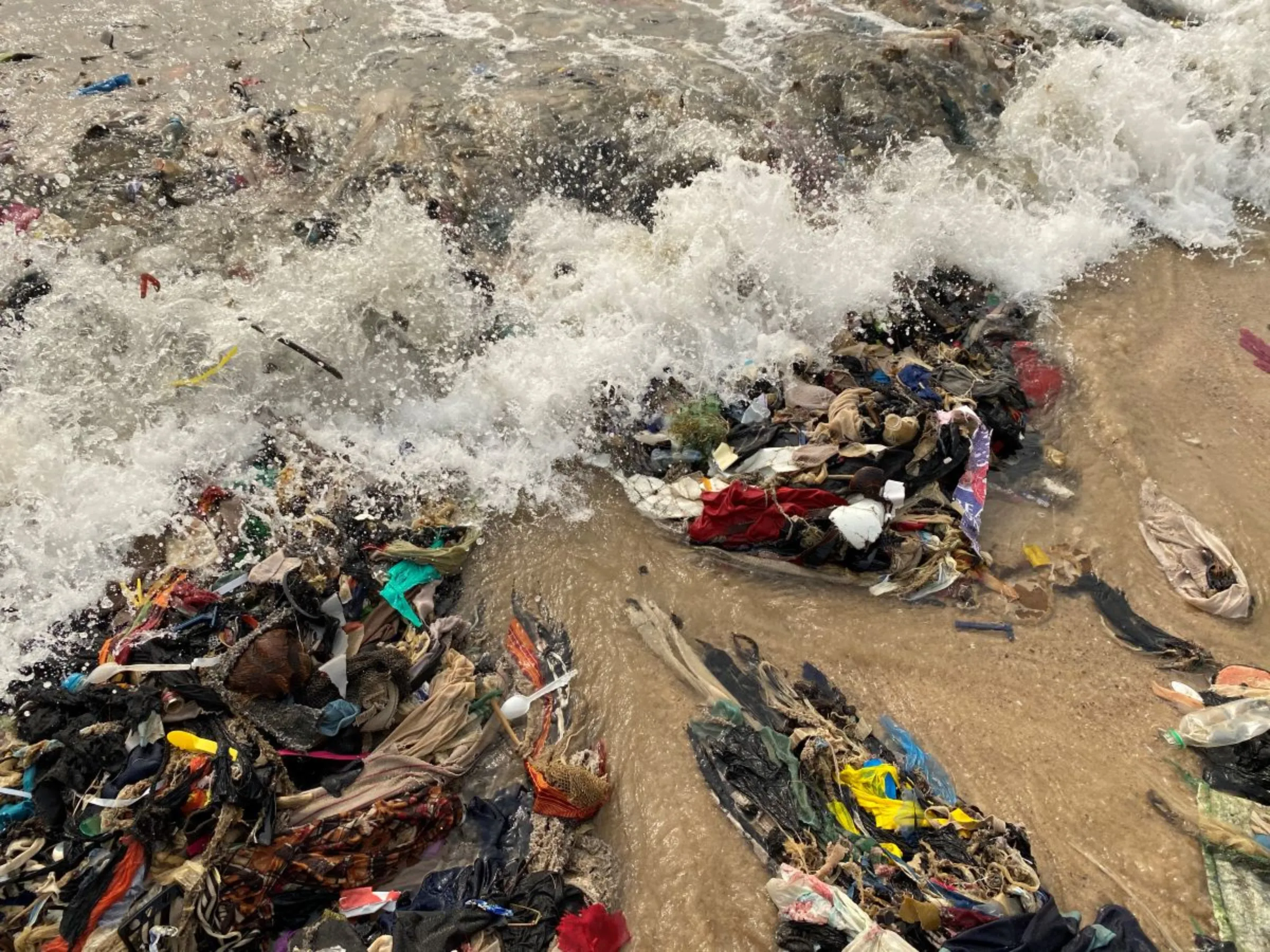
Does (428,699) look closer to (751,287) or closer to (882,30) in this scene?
(751,287)

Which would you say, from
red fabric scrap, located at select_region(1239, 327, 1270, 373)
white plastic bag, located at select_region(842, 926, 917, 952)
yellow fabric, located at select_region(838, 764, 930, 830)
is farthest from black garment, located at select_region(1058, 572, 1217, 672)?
Result: red fabric scrap, located at select_region(1239, 327, 1270, 373)

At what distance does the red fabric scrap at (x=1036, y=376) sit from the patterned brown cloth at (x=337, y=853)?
555cm

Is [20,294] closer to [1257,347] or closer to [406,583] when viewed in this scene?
[406,583]

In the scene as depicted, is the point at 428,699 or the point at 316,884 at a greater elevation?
the point at 428,699

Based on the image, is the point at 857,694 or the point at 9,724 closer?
the point at 9,724

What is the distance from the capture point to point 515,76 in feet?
27.6

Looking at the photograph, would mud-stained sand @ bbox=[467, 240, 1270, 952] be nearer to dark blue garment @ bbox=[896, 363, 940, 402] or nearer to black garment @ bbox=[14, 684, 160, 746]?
dark blue garment @ bbox=[896, 363, 940, 402]

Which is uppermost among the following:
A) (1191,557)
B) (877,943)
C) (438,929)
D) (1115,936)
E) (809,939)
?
(1191,557)

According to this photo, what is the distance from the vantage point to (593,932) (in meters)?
3.41

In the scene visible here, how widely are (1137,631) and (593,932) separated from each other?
3.90 metres

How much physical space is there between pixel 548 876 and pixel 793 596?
2.31 meters

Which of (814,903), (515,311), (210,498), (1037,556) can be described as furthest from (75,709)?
(1037,556)

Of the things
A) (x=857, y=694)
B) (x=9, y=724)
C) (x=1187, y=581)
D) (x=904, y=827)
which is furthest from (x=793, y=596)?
(x=9, y=724)

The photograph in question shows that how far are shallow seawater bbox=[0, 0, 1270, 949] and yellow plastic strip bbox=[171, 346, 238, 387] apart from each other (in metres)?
0.09
